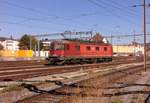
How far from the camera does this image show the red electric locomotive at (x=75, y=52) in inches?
1903

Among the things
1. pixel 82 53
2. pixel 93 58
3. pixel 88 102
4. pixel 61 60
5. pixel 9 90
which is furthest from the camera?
pixel 93 58

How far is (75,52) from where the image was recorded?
167ft

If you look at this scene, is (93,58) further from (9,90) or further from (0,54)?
(0,54)

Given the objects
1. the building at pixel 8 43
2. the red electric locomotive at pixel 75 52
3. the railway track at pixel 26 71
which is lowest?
the railway track at pixel 26 71

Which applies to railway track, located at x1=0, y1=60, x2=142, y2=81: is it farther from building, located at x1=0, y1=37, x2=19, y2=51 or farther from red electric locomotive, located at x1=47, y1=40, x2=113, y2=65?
building, located at x1=0, y1=37, x2=19, y2=51

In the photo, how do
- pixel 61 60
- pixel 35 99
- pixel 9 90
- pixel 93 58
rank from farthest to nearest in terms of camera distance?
pixel 93 58
pixel 61 60
pixel 9 90
pixel 35 99

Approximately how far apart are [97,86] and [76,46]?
33.1 m

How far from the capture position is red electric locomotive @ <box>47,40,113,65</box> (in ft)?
159

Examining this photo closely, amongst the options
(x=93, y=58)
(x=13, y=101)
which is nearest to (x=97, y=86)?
(x=13, y=101)

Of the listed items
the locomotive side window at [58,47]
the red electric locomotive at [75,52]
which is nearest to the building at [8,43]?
the red electric locomotive at [75,52]

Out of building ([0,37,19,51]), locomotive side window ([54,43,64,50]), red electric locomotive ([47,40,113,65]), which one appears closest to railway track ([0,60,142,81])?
red electric locomotive ([47,40,113,65])

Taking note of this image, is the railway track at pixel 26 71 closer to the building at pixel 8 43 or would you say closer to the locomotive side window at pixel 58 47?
the locomotive side window at pixel 58 47

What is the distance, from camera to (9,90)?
56.4 ft

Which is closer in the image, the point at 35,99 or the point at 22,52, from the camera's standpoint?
the point at 35,99
